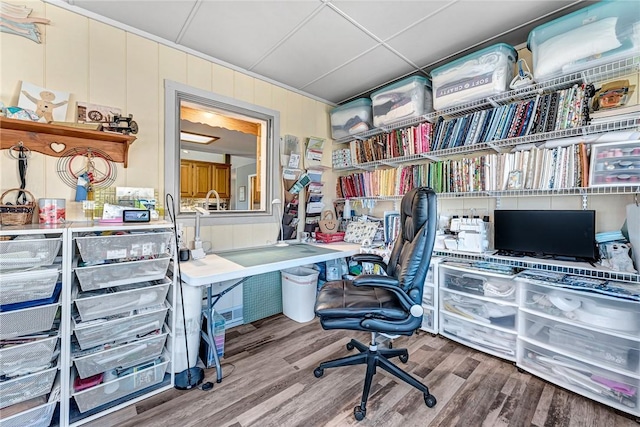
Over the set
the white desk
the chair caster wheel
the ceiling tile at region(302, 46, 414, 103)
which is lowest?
the chair caster wheel

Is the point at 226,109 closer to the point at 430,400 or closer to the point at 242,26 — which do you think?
the point at 242,26

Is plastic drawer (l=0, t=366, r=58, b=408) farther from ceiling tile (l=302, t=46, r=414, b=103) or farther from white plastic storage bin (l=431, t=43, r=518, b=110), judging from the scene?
white plastic storage bin (l=431, t=43, r=518, b=110)

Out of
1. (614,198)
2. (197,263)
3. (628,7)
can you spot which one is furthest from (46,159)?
(614,198)

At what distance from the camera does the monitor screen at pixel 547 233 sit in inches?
67.9

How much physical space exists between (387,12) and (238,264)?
1.95 metres

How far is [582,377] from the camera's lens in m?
1.55

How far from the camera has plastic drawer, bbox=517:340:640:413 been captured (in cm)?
142

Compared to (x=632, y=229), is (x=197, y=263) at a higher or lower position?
lower

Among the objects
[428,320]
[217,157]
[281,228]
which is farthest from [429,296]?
[217,157]

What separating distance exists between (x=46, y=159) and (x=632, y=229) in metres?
3.53

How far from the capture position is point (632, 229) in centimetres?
154

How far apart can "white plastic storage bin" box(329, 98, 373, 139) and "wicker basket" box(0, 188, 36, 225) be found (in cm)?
260

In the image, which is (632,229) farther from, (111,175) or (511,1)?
(111,175)

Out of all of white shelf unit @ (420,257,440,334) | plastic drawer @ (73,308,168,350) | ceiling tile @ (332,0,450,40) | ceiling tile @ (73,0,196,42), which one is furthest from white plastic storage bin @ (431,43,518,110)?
plastic drawer @ (73,308,168,350)
